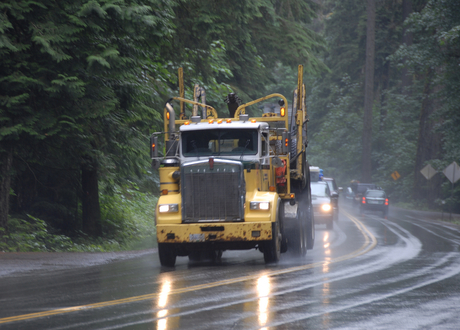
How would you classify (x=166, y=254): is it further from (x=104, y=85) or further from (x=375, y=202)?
(x=375, y=202)

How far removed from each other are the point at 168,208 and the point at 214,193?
3.21 feet

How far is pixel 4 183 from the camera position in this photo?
15.5 metres

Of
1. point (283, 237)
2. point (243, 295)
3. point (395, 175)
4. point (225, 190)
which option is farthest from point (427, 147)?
point (243, 295)

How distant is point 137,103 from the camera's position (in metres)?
16.6

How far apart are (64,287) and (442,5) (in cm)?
3138

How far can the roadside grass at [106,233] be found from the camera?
16.0 metres

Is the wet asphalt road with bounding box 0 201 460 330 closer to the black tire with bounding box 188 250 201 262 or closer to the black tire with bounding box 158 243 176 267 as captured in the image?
the black tire with bounding box 158 243 176 267

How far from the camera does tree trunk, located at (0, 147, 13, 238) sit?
1528 cm

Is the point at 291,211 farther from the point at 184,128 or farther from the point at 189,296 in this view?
the point at 189,296

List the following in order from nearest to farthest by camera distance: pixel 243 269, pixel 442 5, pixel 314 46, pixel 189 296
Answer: pixel 189 296 < pixel 243 269 < pixel 314 46 < pixel 442 5

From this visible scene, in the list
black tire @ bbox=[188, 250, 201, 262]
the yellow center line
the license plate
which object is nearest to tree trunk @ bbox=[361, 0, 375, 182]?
the yellow center line

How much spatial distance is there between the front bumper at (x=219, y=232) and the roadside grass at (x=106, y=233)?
452 centimetres

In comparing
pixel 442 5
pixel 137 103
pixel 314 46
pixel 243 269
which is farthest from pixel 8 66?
pixel 442 5

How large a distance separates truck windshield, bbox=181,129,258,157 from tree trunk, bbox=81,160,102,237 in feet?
15.6
